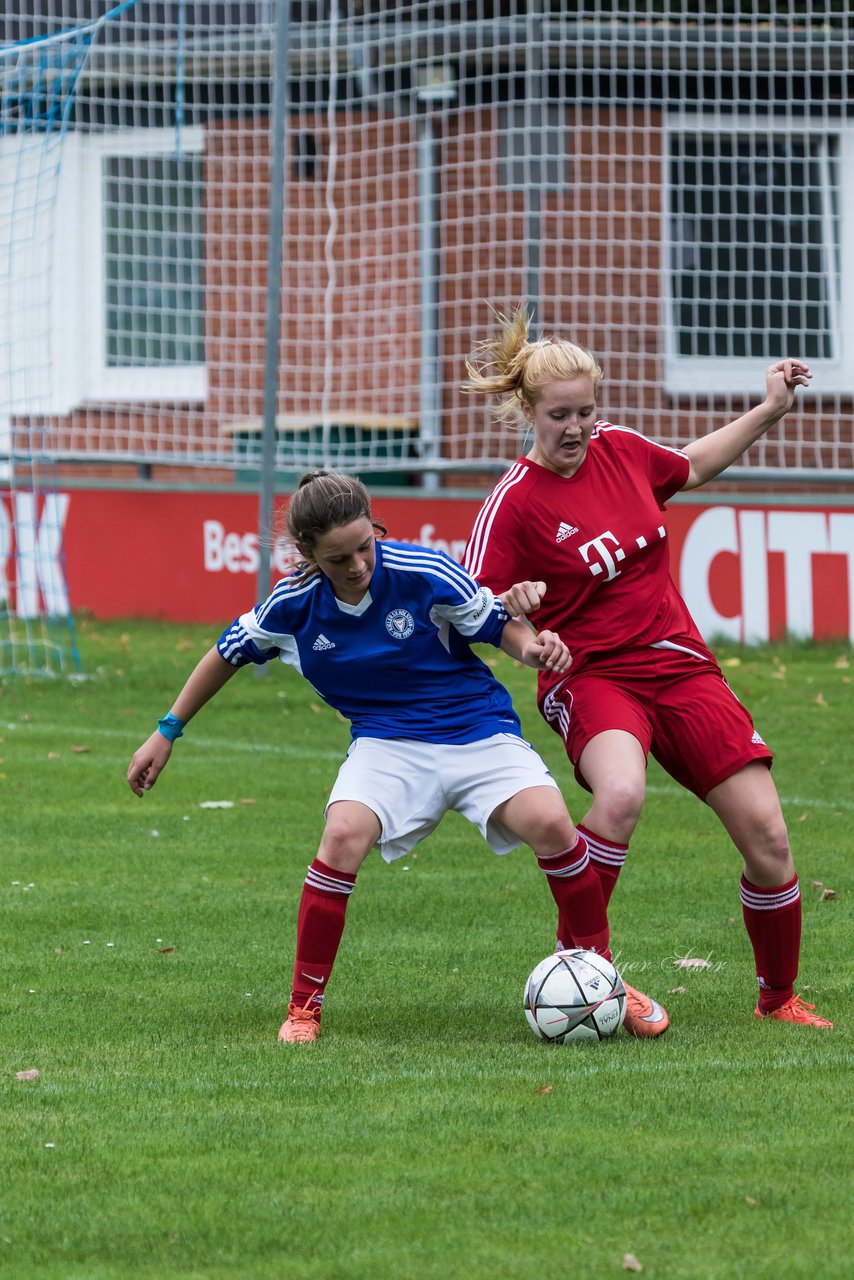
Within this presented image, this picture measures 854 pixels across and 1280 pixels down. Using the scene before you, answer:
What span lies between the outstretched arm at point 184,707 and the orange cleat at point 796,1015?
172 centimetres

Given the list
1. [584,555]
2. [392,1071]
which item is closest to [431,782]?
[584,555]

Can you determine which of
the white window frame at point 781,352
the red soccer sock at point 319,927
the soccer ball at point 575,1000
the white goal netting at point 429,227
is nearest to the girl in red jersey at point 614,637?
the soccer ball at point 575,1000

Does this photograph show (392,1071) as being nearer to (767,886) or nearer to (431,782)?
(431,782)

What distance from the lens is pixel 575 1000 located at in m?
4.92

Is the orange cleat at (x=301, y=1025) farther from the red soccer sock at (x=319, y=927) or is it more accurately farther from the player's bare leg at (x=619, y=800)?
the player's bare leg at (x=619, y=800)

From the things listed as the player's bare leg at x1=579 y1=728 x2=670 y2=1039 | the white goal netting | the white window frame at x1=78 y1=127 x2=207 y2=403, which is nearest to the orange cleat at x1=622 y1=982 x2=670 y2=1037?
the player's bare leg at x1=579 y1=728 x2=670 y2=1039

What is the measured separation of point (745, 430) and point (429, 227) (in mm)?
9511

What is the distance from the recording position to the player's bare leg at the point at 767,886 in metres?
5.11

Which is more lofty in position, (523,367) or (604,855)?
(523,367)

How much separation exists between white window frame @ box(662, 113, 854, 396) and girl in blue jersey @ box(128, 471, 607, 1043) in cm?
914

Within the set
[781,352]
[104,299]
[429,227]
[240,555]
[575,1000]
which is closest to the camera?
[575,1000]

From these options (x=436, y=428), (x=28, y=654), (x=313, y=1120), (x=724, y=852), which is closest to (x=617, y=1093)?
(x=313, y=1120)

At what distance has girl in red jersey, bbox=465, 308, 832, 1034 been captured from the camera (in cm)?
512

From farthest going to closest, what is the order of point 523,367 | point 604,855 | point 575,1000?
point 523,367
point 604,855
point 575,1000
